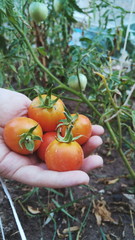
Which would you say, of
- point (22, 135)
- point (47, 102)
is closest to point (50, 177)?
point (22, 135)

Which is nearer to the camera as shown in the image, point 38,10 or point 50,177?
point 50,177

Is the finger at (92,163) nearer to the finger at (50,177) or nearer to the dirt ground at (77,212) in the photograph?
the finger at (50,177)

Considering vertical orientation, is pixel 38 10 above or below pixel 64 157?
above

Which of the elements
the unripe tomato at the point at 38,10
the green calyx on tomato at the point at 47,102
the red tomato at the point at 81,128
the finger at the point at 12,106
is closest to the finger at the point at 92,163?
the red tomato at the point at 81,128

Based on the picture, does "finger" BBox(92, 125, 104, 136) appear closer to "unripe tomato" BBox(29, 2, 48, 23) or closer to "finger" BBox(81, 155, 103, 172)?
"finger" BBox(81, 155, 103, 172)

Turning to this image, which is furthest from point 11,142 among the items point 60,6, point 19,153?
point 60,6

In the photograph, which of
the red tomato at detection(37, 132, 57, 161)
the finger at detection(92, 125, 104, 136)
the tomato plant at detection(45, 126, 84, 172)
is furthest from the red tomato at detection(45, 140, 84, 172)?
the finger at detection(92, 125, 104, 136)

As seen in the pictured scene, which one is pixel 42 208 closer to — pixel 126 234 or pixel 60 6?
pixel 126 234

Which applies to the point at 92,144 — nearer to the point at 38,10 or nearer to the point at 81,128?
the point at 81,128
